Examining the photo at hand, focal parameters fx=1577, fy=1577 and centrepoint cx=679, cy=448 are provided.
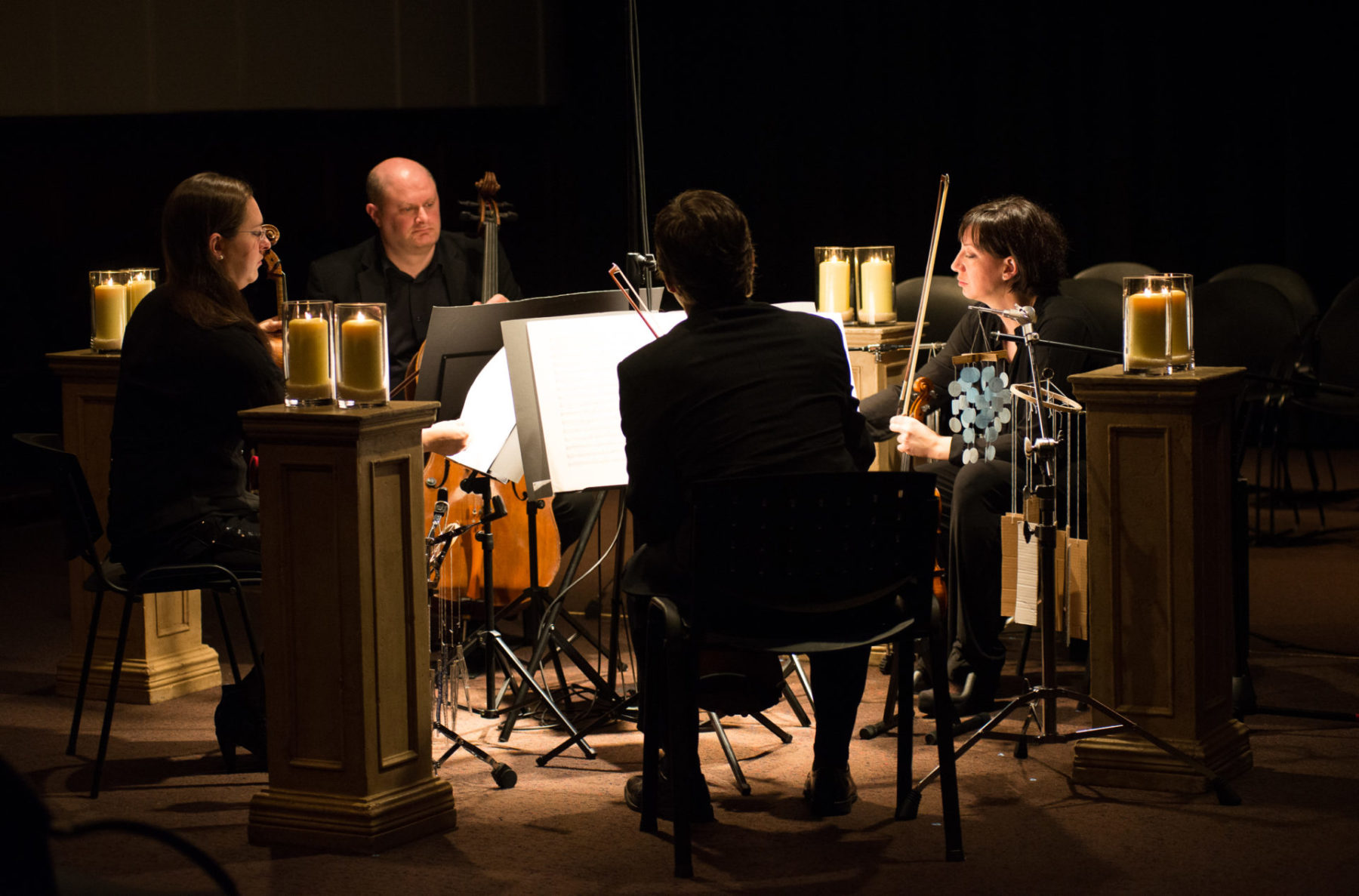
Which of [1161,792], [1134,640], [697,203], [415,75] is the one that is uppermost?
[415,75]

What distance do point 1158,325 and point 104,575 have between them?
2.26 m

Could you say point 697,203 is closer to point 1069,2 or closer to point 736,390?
point 736,390

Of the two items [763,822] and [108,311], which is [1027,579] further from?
[108,311]

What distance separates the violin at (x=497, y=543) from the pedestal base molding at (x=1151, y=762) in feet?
4.41

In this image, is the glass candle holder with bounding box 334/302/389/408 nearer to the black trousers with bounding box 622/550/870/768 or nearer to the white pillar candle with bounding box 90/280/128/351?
the black trousers with bounding box 622/550/870/768

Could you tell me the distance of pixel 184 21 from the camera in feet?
19.4

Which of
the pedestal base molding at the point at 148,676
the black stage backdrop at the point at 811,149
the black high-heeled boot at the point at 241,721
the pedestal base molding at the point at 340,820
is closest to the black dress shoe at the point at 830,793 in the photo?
the pedestal base molding at the point at 340,820

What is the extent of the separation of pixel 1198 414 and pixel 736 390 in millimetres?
933

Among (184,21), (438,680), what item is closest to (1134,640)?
(438,680)

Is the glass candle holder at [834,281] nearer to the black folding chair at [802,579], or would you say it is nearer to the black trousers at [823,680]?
the black trousers at [823,680]

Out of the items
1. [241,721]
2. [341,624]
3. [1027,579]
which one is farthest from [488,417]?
[1027,579]

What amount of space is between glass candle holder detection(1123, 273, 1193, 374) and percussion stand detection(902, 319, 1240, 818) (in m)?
0.14

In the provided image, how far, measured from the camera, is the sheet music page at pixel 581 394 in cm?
326

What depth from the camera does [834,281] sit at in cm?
429
